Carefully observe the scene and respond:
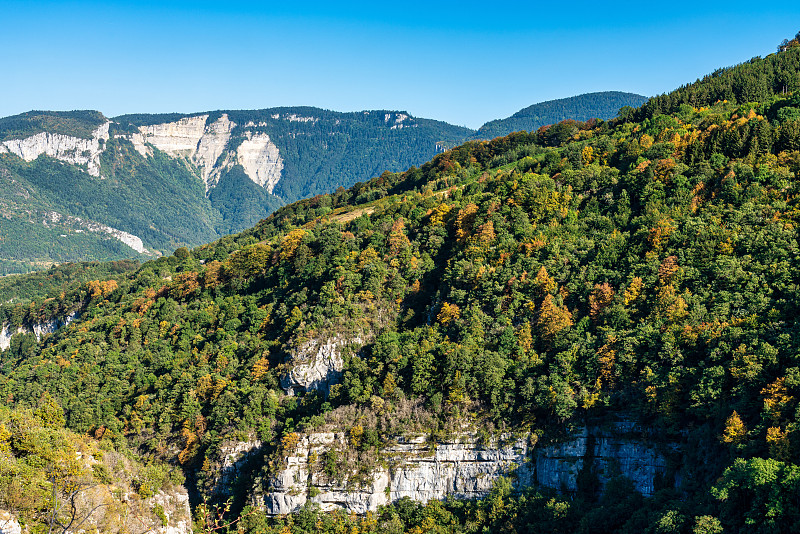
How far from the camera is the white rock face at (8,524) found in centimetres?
3356

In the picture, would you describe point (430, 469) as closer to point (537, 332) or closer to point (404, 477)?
point (404, 477)

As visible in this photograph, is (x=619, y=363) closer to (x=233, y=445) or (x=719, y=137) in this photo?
(x=719, y=137)

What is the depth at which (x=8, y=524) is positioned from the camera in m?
33.9

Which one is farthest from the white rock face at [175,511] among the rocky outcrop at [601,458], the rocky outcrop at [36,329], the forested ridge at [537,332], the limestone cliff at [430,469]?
the rocky outcrop at [36,329]

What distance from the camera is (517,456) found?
5462cm

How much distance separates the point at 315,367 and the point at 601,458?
102 feet

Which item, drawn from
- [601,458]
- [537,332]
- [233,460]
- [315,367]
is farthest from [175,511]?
[537,332]

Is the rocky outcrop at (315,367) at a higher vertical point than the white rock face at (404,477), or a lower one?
higher

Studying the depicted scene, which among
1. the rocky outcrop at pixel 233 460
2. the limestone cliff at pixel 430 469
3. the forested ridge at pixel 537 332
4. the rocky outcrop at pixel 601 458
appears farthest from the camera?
the rocky outcrop at pixel 233 460

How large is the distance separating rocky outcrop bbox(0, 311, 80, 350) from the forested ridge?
101ft

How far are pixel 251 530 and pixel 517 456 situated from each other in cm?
2463

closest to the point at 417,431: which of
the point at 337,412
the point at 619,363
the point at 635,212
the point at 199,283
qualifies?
the point at 337,412

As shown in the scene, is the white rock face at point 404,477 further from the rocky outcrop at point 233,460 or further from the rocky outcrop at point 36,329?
the rocky outcrop at point 36,329

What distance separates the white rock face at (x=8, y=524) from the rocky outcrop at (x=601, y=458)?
3852 cm
